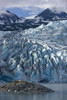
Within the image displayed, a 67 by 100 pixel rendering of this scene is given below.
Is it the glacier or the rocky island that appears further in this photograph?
the glacier

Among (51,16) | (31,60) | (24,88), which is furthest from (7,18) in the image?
(24,88)

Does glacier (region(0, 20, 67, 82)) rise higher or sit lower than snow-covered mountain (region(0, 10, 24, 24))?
lower

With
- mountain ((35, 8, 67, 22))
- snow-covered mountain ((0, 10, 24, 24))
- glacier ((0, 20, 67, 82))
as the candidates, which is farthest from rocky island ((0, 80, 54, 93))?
mountain ((35, 8, 67, 22))


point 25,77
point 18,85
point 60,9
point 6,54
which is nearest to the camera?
point 18,85

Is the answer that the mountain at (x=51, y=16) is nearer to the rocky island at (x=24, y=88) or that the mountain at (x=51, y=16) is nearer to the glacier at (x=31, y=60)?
the glacier at (x=31, y=60)

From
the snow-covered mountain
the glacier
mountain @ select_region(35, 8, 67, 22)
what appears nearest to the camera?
the glacier

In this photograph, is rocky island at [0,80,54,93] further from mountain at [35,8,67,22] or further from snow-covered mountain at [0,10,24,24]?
mountain at [35,8,67,22]

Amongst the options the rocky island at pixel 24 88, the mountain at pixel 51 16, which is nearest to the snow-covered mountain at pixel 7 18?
the mountain at pixel 51 16

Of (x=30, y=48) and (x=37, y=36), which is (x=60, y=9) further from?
(x=30, y=48)

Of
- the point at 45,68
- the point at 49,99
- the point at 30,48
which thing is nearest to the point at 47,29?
the point at 30,48
